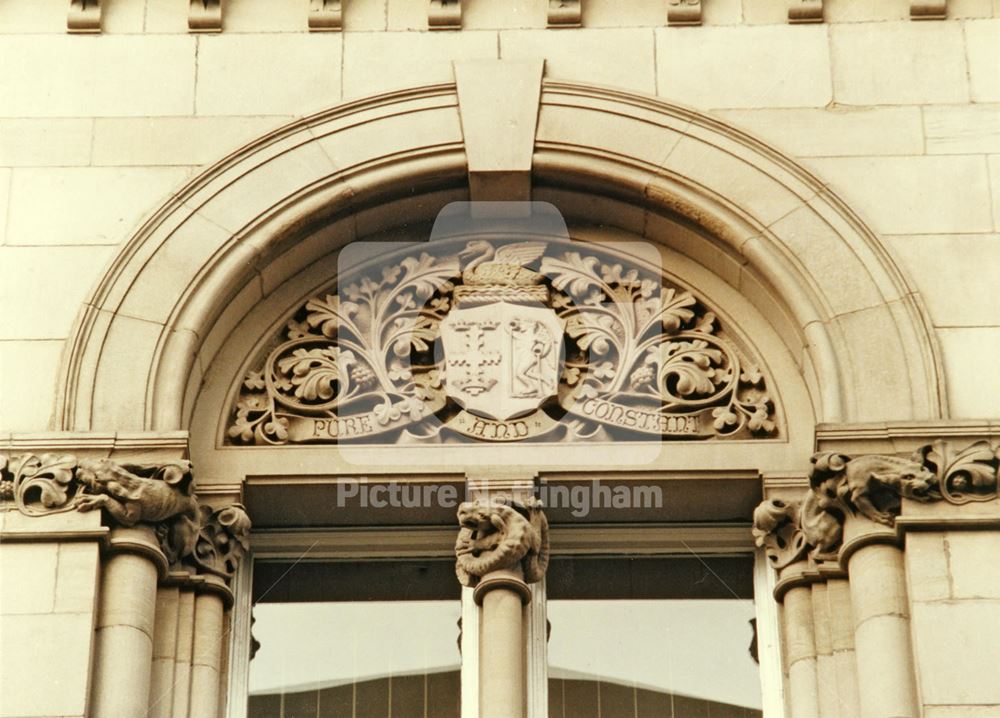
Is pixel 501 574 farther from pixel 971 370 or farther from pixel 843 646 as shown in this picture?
pixel 971 370

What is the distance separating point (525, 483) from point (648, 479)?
71cm

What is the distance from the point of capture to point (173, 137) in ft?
46.8

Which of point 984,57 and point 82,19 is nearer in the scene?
point 984,57

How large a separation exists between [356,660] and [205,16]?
4.06 m

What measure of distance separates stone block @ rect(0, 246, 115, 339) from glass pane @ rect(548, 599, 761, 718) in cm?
321

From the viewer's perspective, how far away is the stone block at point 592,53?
14477mm

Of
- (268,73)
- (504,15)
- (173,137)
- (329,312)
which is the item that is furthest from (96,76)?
(504,15)

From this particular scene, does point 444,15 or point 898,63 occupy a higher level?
point 444,15

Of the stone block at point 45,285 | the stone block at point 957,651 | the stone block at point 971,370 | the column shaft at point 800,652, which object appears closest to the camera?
the stone block at point 957,651

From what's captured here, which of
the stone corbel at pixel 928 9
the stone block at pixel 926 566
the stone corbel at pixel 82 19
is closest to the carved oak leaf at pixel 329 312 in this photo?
the stone corbel at pixel 82 19

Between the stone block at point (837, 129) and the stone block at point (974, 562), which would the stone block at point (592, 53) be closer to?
the stone block at point (837, 129)

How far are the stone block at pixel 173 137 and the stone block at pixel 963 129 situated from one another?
12.4 ft

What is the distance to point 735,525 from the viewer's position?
1398cm

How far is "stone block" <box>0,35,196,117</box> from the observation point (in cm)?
1438
